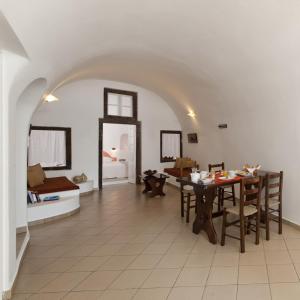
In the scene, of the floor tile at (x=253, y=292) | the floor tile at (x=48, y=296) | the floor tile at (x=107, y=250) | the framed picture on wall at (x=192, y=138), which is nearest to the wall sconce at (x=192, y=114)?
the framed picture on wall at (x=192, y=138)

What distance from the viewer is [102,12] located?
2.25m

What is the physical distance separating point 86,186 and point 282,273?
4.79m

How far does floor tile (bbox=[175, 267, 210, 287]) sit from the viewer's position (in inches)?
82.8

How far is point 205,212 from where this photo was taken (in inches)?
125

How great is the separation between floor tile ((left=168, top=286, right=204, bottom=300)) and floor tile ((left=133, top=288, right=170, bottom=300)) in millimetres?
54

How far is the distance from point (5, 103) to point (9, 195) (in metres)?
0.84

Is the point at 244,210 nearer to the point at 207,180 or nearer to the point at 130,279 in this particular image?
the point at 207,180

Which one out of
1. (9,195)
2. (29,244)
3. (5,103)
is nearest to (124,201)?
(29,244)

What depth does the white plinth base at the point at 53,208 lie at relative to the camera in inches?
143

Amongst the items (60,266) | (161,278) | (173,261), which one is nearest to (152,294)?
(161,278)

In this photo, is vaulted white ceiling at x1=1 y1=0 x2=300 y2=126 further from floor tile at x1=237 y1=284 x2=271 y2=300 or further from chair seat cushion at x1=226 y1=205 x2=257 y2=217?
floor tile at x1=237 y1=284 x2=271 y2=300

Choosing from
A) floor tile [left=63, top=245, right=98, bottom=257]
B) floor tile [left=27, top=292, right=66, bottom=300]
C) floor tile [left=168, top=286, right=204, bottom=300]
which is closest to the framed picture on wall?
floor tile [left=63, top=245, right=98, bottom=257]

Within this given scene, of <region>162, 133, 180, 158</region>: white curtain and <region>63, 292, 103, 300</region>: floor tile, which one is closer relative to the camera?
<region>63, 292, 103, 300</region>: floor tile

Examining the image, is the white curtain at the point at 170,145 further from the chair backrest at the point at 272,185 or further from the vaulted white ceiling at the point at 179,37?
the chair backrest at the point at 272,185
